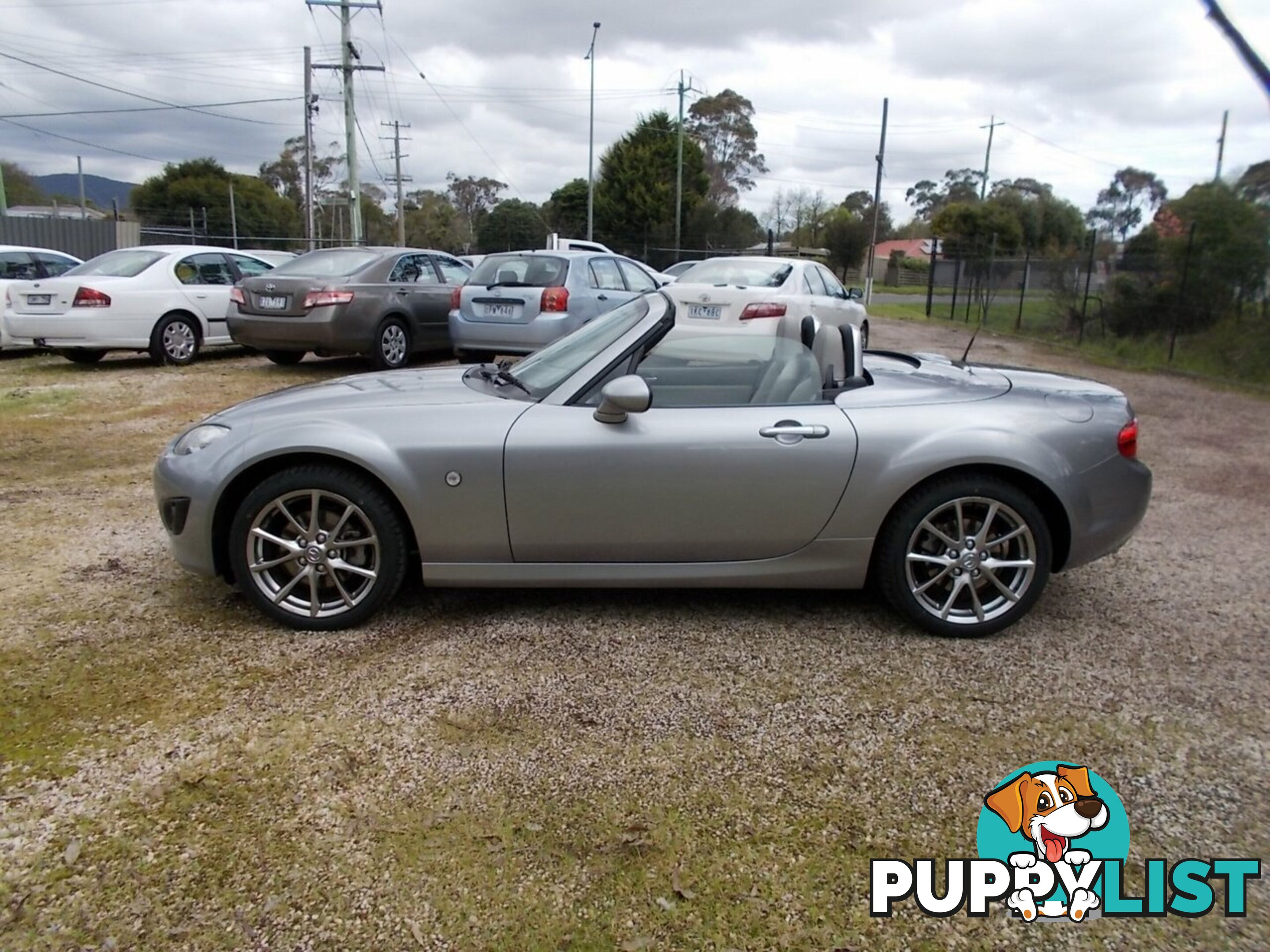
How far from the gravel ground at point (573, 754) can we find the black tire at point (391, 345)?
5.86m

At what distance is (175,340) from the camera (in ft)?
35.5

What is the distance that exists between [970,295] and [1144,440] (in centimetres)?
1522

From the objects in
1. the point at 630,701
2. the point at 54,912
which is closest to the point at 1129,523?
the point at 630,701

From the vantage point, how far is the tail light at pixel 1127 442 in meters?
3.65

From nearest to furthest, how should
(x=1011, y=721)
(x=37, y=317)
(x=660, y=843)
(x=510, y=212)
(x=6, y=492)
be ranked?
1. (x=660, y=843)
2. (x=1011, y=721)
3. (x=6, y=492)
4. (x=37, y=317)
5. (x=510, y=212)

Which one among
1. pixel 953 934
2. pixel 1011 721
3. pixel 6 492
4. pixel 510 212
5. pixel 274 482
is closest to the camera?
pixel 953 934

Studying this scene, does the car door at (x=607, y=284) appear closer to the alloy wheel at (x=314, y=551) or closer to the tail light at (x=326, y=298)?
the tail light at (x=326, y=298)

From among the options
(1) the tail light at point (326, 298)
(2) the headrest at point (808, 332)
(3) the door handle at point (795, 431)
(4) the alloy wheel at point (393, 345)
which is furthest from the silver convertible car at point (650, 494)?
(4) the alloy wheel at point (393, 345)

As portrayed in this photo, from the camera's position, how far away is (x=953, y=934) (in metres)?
2.12

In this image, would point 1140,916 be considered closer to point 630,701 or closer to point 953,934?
point 953,934

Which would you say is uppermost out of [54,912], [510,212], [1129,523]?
[510,212]

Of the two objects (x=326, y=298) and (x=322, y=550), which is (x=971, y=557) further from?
(x=326, y=298)

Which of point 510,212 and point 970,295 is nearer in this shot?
point 970,295

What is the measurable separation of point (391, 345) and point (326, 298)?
0.94 metres
